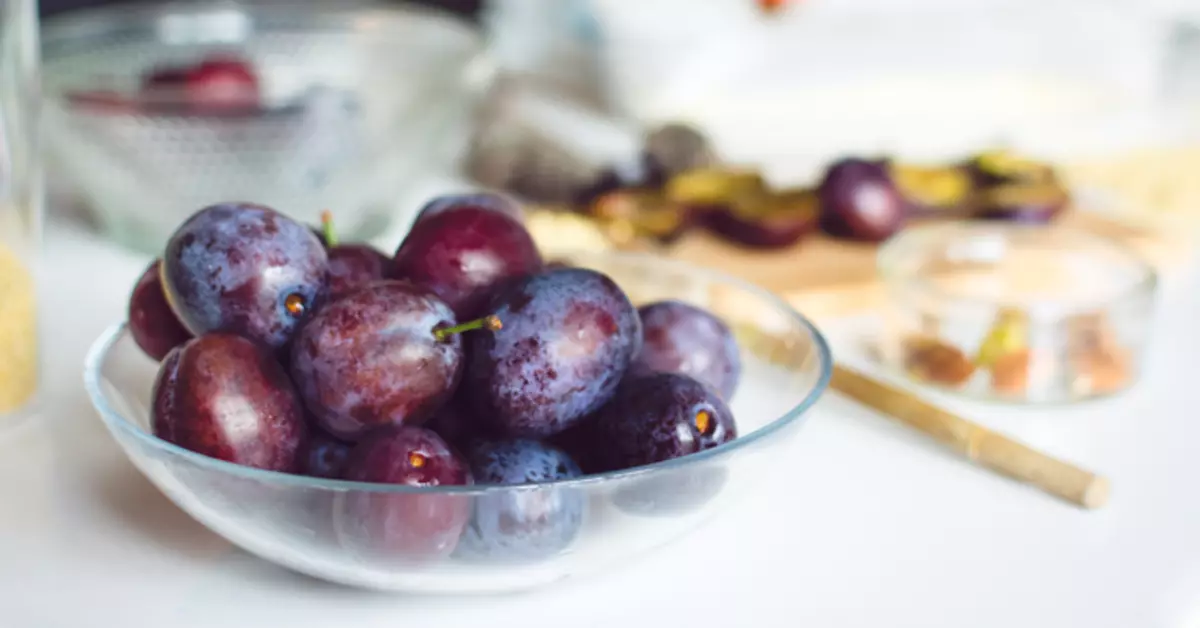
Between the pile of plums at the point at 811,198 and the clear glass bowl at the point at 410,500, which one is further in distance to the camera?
the pile of plums at the point at 811,198

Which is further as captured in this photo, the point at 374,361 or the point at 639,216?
the point at 639,216

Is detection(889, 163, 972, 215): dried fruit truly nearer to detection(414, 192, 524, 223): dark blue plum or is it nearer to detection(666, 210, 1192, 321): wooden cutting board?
detection(666, 210, 1192, 321): wooden cutting board

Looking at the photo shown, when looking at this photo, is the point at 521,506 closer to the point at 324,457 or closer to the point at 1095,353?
the point at 324,457

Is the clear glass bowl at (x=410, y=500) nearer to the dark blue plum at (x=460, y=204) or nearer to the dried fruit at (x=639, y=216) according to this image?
the dark blue plum at (x=460, y=204)

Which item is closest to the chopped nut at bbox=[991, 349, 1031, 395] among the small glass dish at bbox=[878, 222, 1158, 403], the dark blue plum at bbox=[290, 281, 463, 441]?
the small glass dish at bbox=[878, 222, 1158, 403]

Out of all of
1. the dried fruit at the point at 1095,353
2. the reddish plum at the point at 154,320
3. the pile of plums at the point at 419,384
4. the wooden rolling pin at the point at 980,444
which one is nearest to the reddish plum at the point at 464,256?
the pile of plums at the point at 419,384

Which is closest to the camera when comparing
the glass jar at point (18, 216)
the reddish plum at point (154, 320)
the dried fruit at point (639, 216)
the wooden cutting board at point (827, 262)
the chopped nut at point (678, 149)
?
the reddish plum at point (154, 320)

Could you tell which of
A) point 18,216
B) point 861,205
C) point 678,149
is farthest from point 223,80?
point 861,205
